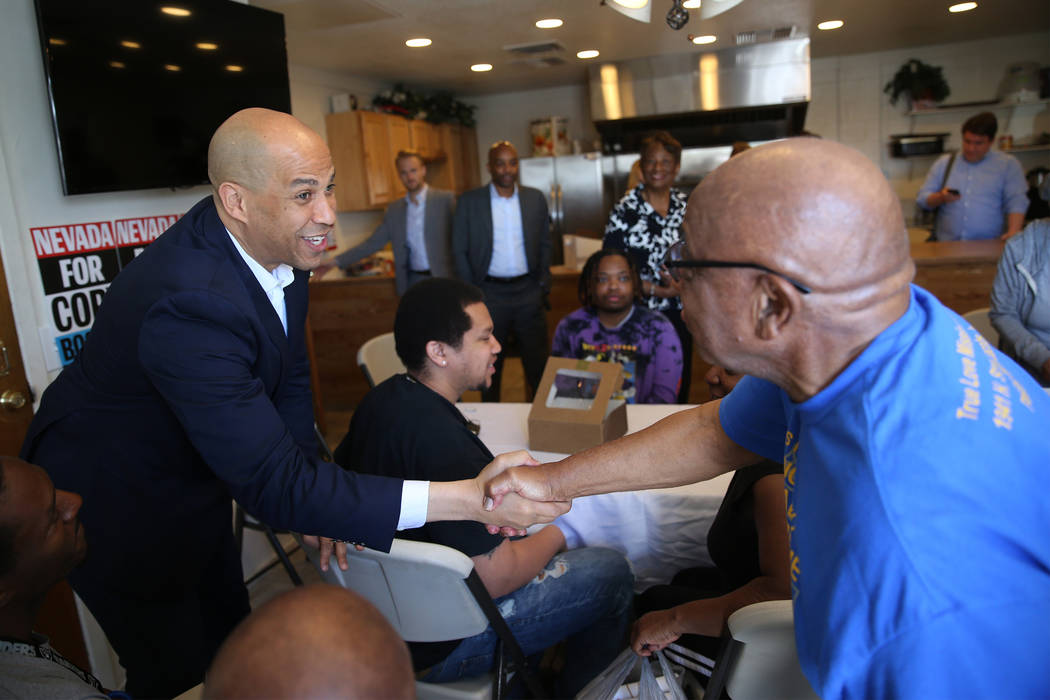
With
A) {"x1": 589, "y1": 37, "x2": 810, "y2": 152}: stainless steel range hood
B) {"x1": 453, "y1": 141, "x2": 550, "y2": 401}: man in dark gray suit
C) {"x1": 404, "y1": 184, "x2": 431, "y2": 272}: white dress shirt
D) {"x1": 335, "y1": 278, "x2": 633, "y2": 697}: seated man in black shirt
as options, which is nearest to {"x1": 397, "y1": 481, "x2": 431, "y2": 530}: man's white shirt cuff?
{"x1": 335, "y1": 278, "x2": 633, "y2": 697}: seated man in black shirt

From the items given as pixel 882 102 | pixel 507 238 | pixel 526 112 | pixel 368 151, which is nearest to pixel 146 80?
pixel 507 238

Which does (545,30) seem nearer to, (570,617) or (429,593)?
(570,617)

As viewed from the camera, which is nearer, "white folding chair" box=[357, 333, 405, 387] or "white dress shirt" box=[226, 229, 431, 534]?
"white dress shirt" box=[226, 229, 431, 534]

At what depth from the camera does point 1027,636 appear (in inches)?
27.3

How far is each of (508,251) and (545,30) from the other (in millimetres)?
1897

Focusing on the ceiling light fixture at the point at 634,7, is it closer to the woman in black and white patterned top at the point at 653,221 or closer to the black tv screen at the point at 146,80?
the woman in black and white patterned top at the point at 653,221

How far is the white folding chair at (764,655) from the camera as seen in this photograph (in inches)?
41.8

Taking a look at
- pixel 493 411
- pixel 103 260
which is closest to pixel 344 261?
pixel 103 260

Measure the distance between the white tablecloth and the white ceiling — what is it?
131 inches

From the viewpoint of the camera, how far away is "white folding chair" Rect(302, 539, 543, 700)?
1258mm

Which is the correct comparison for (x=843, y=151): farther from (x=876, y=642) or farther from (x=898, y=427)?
(x=876, y=642)

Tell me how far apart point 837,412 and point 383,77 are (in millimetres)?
6899

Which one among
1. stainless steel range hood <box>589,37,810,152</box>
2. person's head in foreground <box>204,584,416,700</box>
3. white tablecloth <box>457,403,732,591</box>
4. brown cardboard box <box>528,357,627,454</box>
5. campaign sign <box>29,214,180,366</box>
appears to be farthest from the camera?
stainless steel range hood <box>589,37,810,152</box>

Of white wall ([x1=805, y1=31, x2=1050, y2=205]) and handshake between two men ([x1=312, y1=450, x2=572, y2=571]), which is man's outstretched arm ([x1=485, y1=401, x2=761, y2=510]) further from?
white wall ([x1=805, y1=31, x2=1050, y2=205])
